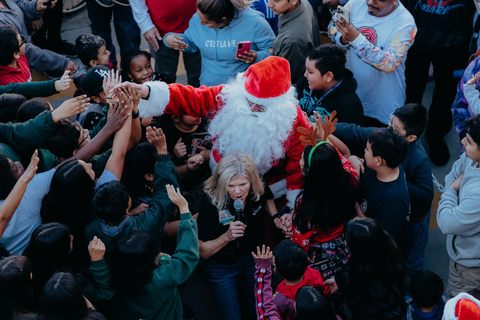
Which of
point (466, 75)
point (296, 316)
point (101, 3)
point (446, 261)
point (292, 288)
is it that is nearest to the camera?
point (296, 316)

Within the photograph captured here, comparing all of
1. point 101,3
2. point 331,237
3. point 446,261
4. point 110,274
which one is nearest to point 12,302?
point 110,274

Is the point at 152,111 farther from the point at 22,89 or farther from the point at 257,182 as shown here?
the point at 22,89

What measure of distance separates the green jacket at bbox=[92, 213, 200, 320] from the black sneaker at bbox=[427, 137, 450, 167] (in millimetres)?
3273

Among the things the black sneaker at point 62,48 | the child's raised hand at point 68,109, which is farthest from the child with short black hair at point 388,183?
the black sneaker at point 62,48

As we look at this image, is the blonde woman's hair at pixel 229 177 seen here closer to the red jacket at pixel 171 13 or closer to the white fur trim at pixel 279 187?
the white fur trim at pixel 279 187

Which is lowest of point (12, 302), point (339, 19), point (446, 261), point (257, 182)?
point (446, 261)

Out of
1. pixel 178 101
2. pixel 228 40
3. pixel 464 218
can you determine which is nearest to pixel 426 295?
pixel 464 218

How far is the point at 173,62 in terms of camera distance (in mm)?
5105

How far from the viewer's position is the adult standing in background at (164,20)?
15.4 ft

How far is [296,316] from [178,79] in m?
4.46

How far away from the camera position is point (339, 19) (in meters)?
3.64

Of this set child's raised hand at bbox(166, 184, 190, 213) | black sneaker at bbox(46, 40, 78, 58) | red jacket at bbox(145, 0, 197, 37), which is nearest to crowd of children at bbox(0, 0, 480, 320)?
child's raised hand at bbox(166, 184, 190, 213)

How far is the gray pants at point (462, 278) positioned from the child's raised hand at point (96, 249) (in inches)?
90.0

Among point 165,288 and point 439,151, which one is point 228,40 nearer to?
point 165,288
